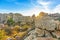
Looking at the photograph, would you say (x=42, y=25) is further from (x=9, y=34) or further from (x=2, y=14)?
(x=2, y=14)

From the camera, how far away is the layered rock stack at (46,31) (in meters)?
17.5

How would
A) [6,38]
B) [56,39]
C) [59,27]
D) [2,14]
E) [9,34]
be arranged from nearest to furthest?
[56,39] < [59,27] < [6,38] < [9,34] < [2,14]

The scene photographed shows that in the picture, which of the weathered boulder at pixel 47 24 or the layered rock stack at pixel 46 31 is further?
the weathered boulder at pixel 47 24

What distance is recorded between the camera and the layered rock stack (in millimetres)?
17453

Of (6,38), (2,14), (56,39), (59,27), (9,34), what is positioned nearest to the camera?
(56,39)

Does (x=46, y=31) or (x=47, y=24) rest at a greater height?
(x=47, y=24)

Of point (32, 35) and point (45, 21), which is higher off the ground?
point (45, 21)

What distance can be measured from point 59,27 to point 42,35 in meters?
1.97

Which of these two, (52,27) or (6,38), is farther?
(6,38)

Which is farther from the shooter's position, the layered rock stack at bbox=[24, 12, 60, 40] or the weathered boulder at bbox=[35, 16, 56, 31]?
the weathered boulder at bbox=[35, 16, 56, 31]

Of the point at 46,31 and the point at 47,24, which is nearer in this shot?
the point at 46,31

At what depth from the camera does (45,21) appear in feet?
62.4

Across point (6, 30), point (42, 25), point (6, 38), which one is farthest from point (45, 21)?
point (6, 30)

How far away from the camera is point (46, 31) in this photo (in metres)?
18.3
